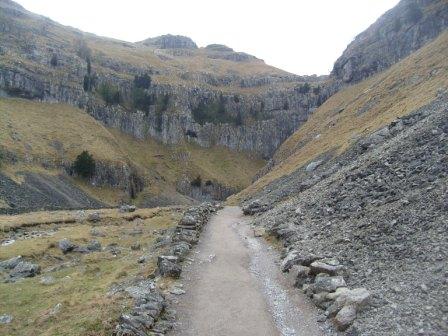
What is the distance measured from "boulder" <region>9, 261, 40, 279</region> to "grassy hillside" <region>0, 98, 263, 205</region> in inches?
2416

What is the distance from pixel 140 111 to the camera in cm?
18350

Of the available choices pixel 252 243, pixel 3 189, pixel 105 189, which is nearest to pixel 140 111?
pixel 105 189

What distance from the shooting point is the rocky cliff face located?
13525 cm

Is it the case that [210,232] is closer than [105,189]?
Yes

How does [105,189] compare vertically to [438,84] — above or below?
below

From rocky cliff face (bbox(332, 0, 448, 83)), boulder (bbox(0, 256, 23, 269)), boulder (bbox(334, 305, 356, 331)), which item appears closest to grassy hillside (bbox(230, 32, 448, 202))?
rocky cliff face (bbox(332, 0, 448, 83))

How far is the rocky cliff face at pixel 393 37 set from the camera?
135m

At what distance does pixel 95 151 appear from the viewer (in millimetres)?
131125

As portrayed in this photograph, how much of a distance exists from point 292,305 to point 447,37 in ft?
341

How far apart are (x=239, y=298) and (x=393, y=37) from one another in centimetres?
14960

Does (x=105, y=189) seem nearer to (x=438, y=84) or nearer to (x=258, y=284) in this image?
(x=438, y=84)

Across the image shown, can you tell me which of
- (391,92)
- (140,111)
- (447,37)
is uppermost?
(447,37)

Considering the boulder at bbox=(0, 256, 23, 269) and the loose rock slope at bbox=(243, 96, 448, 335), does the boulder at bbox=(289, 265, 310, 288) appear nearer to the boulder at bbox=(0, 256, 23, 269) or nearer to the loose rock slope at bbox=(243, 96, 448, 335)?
the loose rock slope at bbox=(243, 96, 448, 335)

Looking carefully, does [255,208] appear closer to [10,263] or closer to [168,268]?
[10,263]
